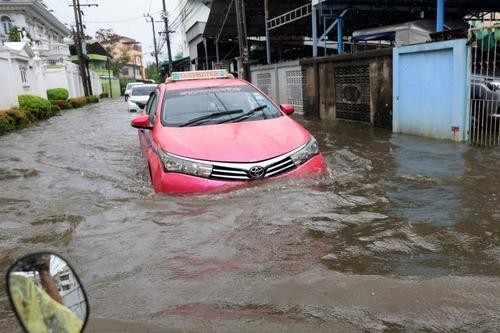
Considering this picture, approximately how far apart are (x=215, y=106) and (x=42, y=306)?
534 cm

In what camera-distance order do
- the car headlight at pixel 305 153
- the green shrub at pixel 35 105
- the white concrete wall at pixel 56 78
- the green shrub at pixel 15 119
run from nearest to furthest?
1. the car headlight at pixel 305 153
2. the green shrub at pixel 15 119
3. the green shrub at pixel 35 105
4. the white concrete wall at pixel 56 78

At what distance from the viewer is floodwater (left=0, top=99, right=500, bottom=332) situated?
A: 9.52 ft

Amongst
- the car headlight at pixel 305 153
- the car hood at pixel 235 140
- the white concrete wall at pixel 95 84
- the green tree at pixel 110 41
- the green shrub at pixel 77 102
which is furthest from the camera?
the green tree at pixel 110 41

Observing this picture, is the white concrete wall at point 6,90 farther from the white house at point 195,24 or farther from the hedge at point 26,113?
the white house at point 195,24

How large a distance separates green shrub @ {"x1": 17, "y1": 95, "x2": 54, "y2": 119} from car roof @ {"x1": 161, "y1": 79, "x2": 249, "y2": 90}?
1525cm

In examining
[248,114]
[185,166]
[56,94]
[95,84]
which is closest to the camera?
[185,166]

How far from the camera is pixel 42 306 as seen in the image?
1.27 m

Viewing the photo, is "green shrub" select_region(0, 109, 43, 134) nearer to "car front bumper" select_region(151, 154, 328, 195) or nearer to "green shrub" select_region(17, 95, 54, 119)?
"green shrub" select_region(17, 95, 54, 119)

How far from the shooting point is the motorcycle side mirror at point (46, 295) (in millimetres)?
1220

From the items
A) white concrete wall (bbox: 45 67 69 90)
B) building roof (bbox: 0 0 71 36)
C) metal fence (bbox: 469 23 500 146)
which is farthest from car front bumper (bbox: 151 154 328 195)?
building roof (bbox: 0 0 71 36)

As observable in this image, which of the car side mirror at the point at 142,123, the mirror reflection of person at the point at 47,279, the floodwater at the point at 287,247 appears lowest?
the floodwater at the point at 287,247

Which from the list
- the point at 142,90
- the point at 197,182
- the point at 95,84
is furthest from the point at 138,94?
the point at 95,84

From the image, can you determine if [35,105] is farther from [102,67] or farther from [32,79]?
[102,67]

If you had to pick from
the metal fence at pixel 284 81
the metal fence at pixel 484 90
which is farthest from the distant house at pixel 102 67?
the metal fence at pixel 484 90
